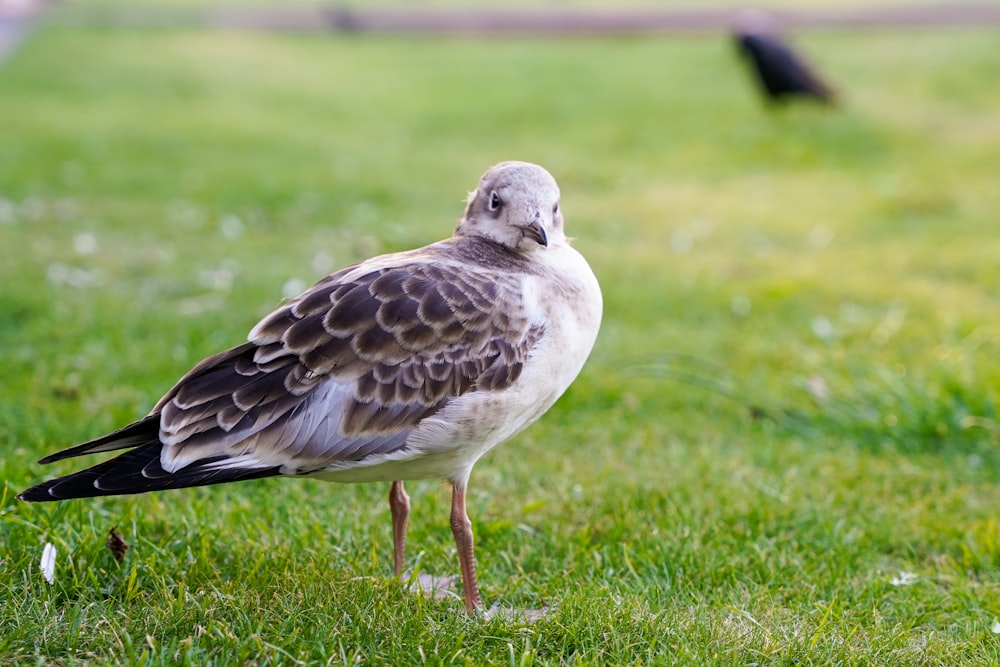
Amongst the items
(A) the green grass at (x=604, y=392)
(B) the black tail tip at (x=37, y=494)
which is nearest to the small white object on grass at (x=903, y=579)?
(A) the green grass at (x=604, y=392)

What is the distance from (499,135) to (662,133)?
7.16ft

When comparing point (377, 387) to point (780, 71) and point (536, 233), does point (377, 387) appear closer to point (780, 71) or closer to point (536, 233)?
point (536, 233)

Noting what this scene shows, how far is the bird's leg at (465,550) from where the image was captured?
372 centimetres

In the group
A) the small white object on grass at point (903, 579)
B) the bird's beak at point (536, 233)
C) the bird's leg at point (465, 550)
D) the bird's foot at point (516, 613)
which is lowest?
the small white object on grass at point (903, 579)

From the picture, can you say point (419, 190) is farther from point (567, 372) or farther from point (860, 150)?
point (567, 372)

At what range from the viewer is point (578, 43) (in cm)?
2547

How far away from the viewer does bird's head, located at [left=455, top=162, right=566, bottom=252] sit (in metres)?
3.94

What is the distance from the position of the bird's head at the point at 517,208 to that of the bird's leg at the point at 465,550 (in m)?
0.89

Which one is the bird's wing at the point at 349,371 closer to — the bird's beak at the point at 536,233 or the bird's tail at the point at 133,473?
the bird's tail at the point at 133,473

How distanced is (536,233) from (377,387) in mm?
803

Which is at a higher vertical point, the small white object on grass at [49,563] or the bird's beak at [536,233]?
the bird's beak at [536,233]

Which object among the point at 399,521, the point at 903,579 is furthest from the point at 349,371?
the point at 903,579

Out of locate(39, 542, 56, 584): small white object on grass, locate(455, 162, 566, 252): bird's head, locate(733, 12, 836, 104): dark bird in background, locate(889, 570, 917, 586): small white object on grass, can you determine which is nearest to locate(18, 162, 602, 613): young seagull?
locate(455, 162, 566, 252): bird's head

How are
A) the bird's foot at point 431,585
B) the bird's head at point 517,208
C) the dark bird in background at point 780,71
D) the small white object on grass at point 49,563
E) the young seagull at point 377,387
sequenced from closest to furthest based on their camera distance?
the young seagull at point 377,387 < the small white object on grass at point 49,563 < the bird's foot at point 431,585 < the bird's head at point 517,208 < the dark bird in background at point 780,71
